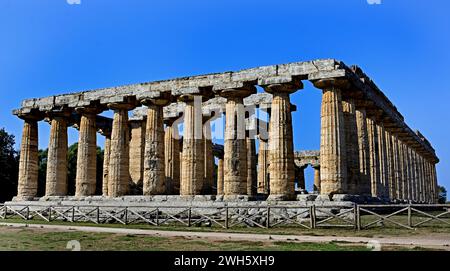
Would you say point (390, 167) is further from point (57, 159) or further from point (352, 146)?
point (57, 159)

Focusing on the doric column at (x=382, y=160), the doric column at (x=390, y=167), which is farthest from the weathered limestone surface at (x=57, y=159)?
the doric column at (x=390, y=167)

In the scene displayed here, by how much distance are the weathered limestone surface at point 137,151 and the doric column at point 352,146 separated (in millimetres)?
19937

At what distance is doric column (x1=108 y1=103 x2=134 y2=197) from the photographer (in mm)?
35969

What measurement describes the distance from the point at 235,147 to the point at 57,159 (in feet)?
57.1

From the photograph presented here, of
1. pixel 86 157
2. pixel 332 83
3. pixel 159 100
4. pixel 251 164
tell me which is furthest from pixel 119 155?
pixel 332 83

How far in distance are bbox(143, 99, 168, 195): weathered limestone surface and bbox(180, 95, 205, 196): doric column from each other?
2181 millimetres

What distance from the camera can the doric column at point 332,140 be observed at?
28234 mm

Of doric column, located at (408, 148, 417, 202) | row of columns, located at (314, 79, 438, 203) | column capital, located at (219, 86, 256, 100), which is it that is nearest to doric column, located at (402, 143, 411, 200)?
row of columns, located at (314, 79, 438, 203)

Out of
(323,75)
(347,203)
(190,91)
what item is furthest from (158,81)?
(347,203)

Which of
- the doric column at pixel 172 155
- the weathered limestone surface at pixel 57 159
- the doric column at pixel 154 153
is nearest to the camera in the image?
the doric column at pixel 154 153

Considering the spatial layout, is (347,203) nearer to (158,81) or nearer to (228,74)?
(228,74)

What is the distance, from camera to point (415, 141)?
167 feet

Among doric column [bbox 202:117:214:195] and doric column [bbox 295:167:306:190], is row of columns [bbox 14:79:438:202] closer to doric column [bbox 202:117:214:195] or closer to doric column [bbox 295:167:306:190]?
doric column [bbox 202:117:214:195]

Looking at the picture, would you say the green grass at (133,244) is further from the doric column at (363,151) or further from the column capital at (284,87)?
the doric column at (363,151)
